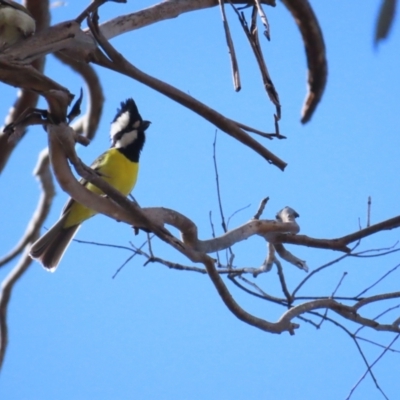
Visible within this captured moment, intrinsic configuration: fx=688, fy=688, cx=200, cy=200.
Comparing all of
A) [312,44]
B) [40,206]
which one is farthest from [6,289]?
[312,44]

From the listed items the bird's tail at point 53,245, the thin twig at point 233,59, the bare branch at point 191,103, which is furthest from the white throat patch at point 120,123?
the thin twig at point 233,59

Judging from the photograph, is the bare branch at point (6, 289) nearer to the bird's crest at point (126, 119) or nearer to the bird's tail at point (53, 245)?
the bird's tail at point (53, 245)

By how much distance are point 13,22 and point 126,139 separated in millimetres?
1743

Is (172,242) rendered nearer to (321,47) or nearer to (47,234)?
(321,47)

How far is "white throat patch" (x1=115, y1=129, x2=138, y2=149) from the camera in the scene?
414cm

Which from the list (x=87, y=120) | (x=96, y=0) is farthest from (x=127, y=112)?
(x=96, y=0)

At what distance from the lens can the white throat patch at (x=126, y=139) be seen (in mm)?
4141

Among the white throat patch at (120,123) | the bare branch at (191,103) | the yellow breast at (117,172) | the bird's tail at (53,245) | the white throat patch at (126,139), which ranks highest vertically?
the white throat patch at (120,123)

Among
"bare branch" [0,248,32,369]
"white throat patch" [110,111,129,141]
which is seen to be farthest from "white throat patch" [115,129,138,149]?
"bare branch" [0,248,32,369]

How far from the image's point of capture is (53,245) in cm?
362

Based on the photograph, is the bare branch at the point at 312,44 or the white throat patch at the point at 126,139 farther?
the white throat patch at the point at 126,139

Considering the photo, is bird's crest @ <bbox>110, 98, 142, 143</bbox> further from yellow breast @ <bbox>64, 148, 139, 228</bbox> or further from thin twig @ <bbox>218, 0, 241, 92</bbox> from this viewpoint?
thin twig @ <bbox>218, 0, 241, 92</bbox>

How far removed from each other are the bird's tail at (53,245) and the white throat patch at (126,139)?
2.11 feet

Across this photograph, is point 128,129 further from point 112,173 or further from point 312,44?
point 312,44
